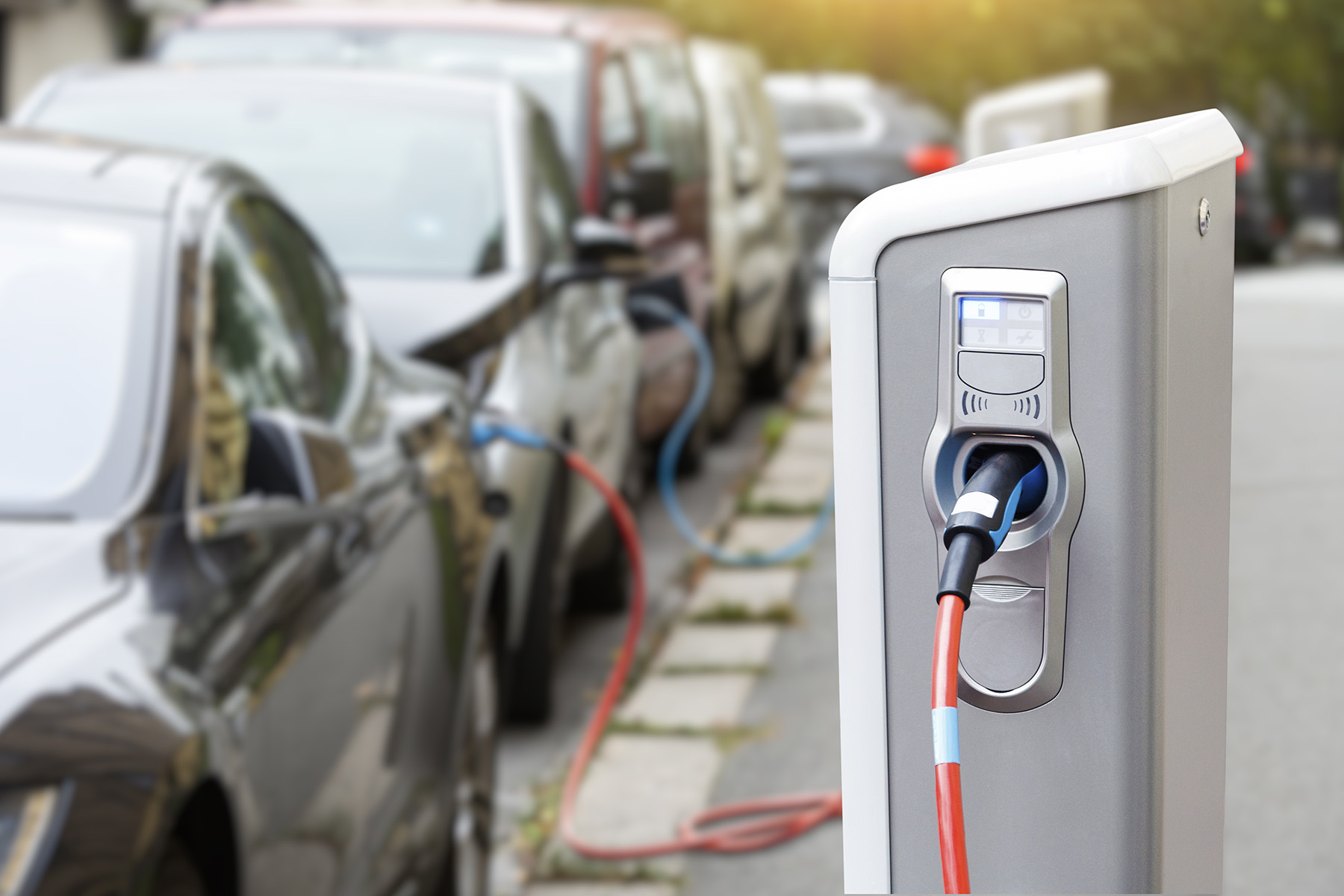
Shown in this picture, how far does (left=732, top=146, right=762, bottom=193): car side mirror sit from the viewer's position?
1013 centimetres

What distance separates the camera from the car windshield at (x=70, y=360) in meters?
2.76

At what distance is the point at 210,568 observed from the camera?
9.09 feet

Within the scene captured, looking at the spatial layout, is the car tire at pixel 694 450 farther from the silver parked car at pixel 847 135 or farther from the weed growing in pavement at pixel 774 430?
the silver parked car at pixel 847 135

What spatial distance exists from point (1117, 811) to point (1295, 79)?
2704 centimetres

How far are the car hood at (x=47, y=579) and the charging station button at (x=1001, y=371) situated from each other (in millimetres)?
1308

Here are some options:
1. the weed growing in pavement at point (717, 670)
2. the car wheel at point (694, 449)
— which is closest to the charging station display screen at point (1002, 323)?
the weed growing in pavement at point (717, 670)

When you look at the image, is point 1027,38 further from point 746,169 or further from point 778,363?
point 746,169

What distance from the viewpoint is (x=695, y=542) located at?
6953 millimetres

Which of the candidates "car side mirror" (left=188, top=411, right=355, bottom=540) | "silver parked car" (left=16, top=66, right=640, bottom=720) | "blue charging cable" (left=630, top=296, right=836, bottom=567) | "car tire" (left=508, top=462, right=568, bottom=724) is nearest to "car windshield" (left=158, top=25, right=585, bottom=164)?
"blue charging cable" (left=630, top=296, right=836, bottom=567)

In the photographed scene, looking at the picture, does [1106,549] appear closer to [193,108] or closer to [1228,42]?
[193,108]

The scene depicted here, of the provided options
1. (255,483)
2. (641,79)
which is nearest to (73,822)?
(255,483)

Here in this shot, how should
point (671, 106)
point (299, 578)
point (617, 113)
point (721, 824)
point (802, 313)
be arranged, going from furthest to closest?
point (802, 313) < point (671, 106) < point (617, 113) < point (721, 824) < point (299, 578)

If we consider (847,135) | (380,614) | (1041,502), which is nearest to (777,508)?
(380,614)

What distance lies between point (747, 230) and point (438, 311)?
191 inches
